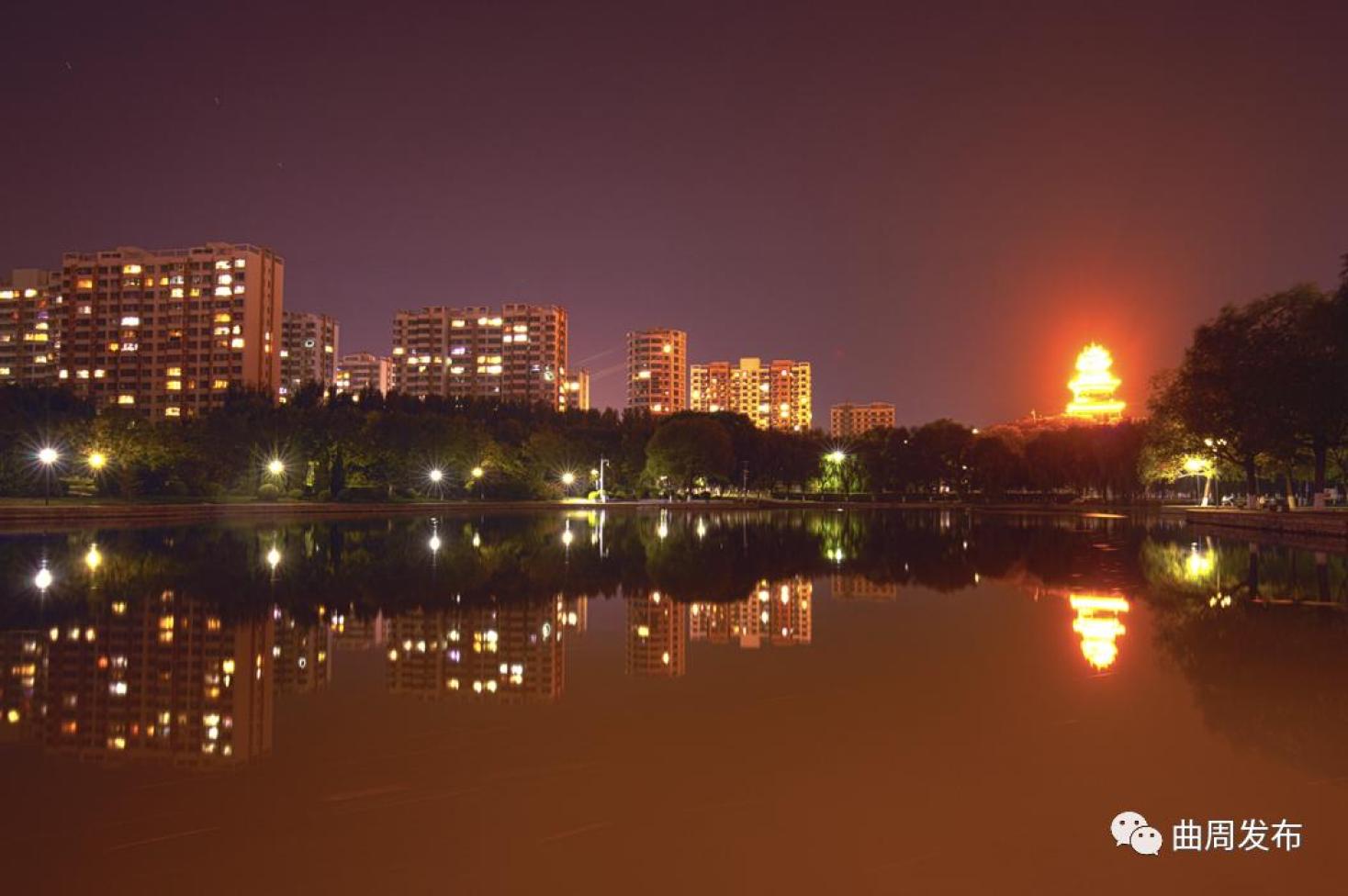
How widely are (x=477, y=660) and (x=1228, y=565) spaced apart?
22763 millimetres

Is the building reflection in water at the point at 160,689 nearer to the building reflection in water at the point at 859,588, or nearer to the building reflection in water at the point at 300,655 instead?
the building reflection in water at the point at 300,655

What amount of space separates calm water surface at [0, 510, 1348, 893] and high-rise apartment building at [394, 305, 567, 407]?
167753 millimetres

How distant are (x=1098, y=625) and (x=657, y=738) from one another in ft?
31.0

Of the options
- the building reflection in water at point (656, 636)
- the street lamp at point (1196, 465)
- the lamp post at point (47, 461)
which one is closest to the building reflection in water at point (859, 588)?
the building reflection in water at point (656, 636)

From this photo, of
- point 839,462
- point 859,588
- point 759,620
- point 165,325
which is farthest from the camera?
point 165,325

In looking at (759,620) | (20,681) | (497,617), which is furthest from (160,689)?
(759,620)

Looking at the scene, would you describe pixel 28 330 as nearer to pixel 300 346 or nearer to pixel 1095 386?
pixel 300 346

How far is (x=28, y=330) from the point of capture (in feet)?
493

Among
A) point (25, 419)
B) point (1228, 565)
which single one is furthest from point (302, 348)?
point (1228, 565)

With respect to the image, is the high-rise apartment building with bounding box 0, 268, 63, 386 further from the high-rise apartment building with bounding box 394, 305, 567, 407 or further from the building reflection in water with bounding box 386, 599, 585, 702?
the building reflection in water with bounding box 386, 599, 585, 702

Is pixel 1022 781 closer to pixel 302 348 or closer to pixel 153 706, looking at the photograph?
pixel 153 706

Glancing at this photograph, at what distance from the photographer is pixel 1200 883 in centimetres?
577

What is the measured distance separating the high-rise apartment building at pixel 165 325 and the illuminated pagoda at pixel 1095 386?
112361mm

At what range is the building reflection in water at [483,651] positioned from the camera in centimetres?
1070
